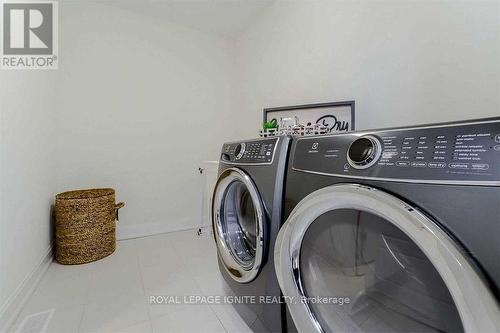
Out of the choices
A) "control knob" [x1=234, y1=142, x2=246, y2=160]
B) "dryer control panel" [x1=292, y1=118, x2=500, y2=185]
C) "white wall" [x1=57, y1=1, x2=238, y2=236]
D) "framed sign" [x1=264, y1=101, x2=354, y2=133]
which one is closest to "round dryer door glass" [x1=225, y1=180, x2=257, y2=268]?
"control knob" [x1=234, y1=142, x2=246, y2=160]

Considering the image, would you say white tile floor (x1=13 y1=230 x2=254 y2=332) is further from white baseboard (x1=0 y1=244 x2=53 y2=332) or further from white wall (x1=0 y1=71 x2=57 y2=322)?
white wall (x1=0 y1=71 x2=57 y2=322)

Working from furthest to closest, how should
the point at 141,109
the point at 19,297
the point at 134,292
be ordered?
the point at 141,109 < the point at 134,292 < the point at 19,297

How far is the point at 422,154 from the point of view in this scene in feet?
1.42

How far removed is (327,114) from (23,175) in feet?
5.79

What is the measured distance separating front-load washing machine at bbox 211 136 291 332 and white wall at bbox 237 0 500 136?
72cm

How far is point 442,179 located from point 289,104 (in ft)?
4.68

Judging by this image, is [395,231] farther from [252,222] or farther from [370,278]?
[252,222]

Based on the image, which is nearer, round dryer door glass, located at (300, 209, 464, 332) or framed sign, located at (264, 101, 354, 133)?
round dryer door glass, located at (300, 209, 464, 332)

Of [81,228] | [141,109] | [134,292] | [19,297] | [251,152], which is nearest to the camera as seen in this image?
[251,152]

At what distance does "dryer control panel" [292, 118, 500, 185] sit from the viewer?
36 cm

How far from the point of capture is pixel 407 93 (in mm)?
1068

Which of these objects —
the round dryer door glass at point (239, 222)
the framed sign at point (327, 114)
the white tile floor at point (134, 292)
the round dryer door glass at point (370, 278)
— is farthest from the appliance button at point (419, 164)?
the white tile floor at point (134, 292)

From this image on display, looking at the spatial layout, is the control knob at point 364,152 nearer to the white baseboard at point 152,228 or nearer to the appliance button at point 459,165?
the appliance button at point 459,165

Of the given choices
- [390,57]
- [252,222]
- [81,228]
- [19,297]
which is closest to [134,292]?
[19,297]
